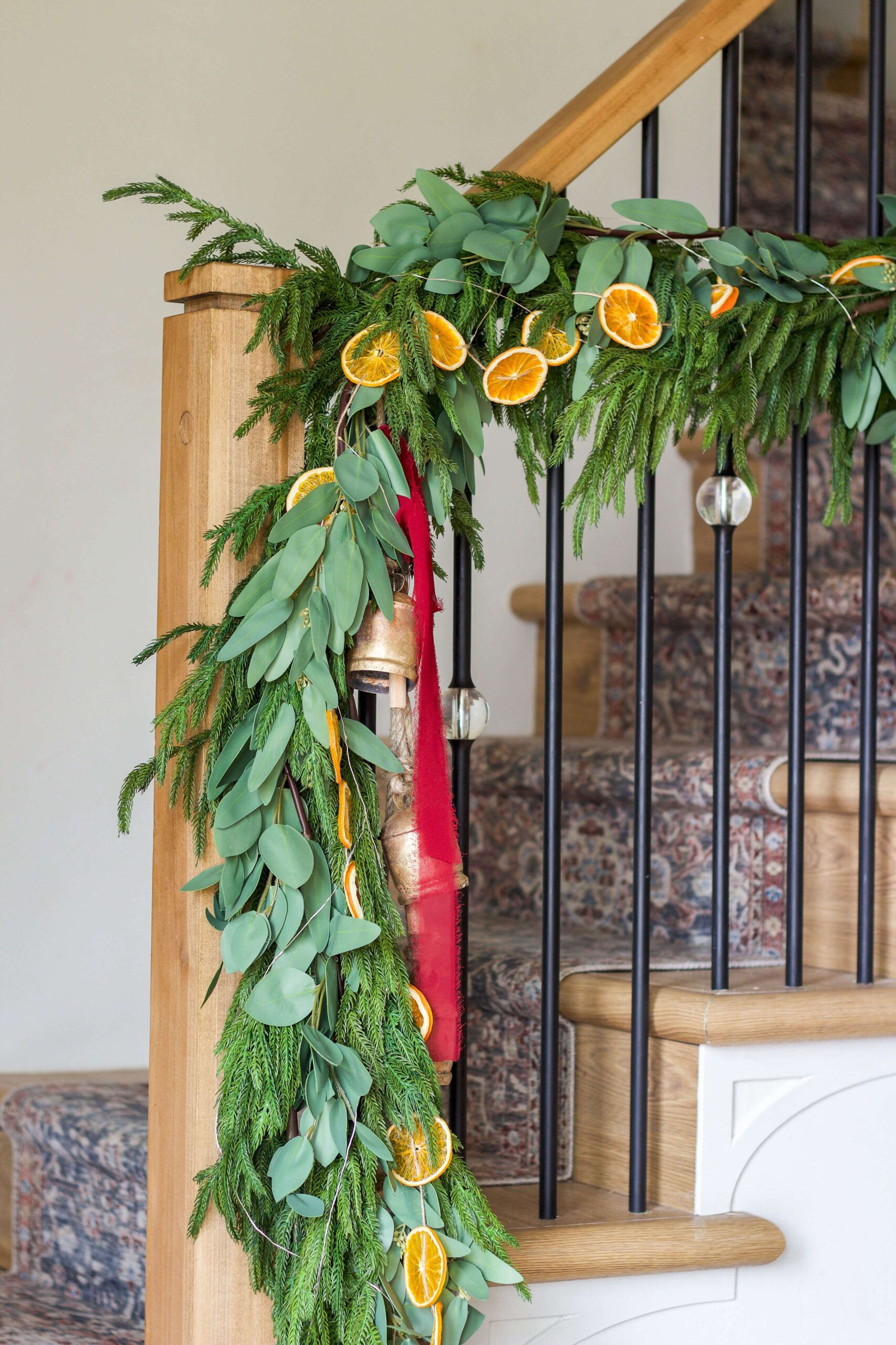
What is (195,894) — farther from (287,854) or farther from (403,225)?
(403,225)

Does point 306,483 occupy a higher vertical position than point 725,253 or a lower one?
lower

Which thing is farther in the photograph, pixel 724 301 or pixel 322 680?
pixel 724 301

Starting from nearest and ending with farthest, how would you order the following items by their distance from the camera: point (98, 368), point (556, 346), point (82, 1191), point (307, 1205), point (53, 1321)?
point (307, 1205), point (556, 346), point (53, 1321), point (82, 1191), point (98, 368)

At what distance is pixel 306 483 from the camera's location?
951 millimetres

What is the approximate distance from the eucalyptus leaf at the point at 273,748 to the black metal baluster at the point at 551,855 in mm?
302

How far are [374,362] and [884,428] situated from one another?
494 millimetres

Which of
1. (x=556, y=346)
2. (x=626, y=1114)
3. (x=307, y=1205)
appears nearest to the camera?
(x=307, y=1205)

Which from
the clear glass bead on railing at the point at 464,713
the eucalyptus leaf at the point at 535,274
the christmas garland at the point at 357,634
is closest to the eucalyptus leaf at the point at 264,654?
the christmas garland at the point at 357,634

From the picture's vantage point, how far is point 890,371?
3.68ft

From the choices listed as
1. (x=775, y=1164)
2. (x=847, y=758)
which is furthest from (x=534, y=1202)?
(x=847, y=758)

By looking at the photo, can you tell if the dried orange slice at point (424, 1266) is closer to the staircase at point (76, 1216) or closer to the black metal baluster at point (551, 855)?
the black metal baluster at point (551, 855)

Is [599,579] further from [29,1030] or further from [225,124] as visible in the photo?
[29,1030]

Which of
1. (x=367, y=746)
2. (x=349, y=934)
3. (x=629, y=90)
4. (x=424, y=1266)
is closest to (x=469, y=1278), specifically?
(x=424, y=1266)

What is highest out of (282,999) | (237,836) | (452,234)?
(452,234)
